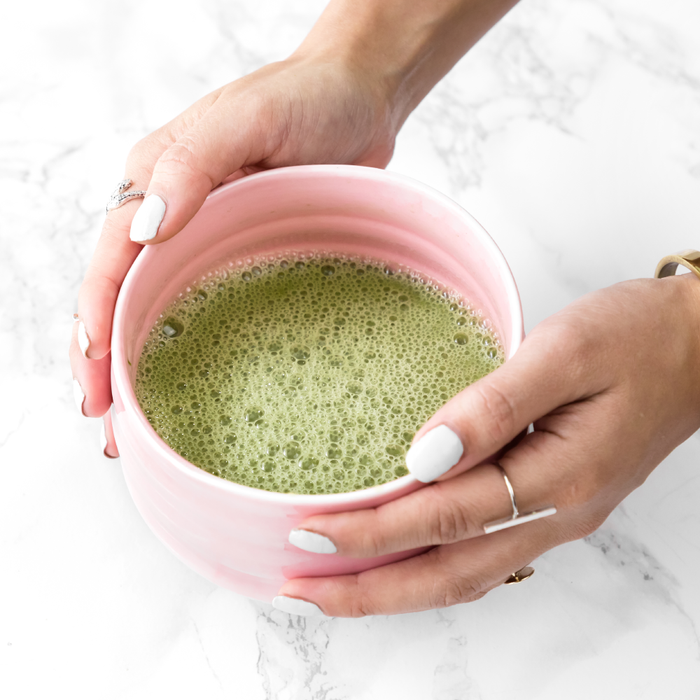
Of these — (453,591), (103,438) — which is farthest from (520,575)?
(103,438)

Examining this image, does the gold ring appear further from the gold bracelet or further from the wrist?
the gold bracelet

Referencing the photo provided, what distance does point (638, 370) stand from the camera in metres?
0.71

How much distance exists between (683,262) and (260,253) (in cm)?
44

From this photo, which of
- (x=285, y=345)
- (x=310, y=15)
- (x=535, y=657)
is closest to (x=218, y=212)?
(x=285, y=345)

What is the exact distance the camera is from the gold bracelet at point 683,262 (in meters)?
0.80

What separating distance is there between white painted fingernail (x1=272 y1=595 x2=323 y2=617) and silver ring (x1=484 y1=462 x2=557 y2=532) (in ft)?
0.54

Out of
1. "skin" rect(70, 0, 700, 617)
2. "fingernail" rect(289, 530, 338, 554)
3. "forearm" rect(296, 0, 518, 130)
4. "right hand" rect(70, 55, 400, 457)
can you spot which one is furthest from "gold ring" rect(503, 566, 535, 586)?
"forearm" rect(296, 0, 518, 130)

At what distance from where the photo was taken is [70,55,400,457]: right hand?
0.72 metres

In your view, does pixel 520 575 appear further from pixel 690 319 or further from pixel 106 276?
pixel 106 276

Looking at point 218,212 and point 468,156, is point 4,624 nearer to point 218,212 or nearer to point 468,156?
point 218,212

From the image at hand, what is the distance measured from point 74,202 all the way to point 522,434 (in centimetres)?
76

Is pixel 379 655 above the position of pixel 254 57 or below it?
below

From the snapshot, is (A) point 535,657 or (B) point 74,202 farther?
(B) point 74,202

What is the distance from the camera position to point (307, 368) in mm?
766
